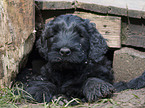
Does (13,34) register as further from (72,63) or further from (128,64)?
(128,64)

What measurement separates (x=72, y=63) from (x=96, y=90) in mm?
500

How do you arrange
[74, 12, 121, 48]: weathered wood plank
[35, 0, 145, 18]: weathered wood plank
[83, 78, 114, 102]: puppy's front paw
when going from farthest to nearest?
[74, 12, 121, 48]: weathered wood plank < [35, 0, 145, 18]: weathered wood plank < [83, 78, 114, 102]: puppy's front paw

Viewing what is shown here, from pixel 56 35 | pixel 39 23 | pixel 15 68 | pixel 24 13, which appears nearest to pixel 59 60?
pixel 56 35

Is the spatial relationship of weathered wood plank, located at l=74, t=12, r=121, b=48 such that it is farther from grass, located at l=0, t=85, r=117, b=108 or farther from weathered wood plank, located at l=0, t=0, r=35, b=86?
grass, located at l=0, t=85, r=117, b=108

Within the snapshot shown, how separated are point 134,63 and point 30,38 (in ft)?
6.26

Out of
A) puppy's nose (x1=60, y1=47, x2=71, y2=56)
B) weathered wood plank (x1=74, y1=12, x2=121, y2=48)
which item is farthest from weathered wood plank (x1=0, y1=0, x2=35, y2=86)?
weathered wood plank (x1=74, y1=12, x2=121, y2=48)

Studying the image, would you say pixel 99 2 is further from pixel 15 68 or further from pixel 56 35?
pixel 15 68

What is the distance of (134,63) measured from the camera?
3727 mm

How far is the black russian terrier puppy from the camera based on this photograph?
2809mm

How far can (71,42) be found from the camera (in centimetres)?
295

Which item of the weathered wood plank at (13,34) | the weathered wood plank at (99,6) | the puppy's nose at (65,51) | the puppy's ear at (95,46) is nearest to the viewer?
the puppy's nose at (65,51)

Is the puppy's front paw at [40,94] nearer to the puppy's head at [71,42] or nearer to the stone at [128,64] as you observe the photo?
the puppy's head at [71,42]

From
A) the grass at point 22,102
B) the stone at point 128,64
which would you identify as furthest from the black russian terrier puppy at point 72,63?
the stone at point 128,64

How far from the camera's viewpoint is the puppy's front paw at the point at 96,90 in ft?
8.66
